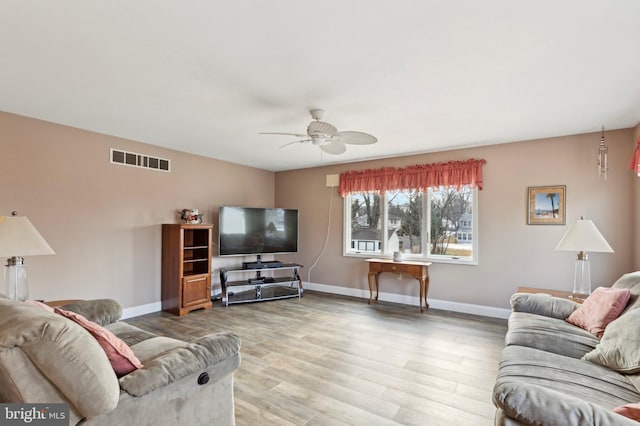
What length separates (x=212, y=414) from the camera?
159 centimetres

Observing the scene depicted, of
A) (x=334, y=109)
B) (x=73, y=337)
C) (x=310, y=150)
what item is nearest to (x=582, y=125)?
(x=334, y=109)

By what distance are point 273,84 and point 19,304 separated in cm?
201

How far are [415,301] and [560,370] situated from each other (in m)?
3.04

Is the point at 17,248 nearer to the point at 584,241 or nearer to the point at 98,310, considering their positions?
the point at 98,310

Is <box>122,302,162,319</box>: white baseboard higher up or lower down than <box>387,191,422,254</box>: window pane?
lower down

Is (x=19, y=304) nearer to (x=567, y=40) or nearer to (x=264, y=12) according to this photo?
(x=264, y=12)

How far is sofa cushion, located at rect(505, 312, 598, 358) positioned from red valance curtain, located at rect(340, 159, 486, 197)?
2.31 meters

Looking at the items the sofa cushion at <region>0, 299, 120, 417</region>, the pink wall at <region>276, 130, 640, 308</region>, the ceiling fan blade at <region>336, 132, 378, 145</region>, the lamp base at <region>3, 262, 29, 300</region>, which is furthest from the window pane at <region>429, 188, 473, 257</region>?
the lamp base at <region>3, 262, 29, 300</region>

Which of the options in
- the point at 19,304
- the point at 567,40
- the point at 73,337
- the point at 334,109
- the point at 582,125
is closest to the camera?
the point at 73,337

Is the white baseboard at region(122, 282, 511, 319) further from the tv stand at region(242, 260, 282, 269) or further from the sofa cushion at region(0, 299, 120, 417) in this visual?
the sofa cushion at region(0, 299, 120, 417)

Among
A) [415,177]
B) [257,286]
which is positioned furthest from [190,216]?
[415,177]

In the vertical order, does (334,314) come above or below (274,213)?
below

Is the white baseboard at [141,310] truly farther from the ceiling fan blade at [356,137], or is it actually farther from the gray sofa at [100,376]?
the ceiling fan blade at [356,137]

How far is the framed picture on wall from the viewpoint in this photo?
3.67 m
